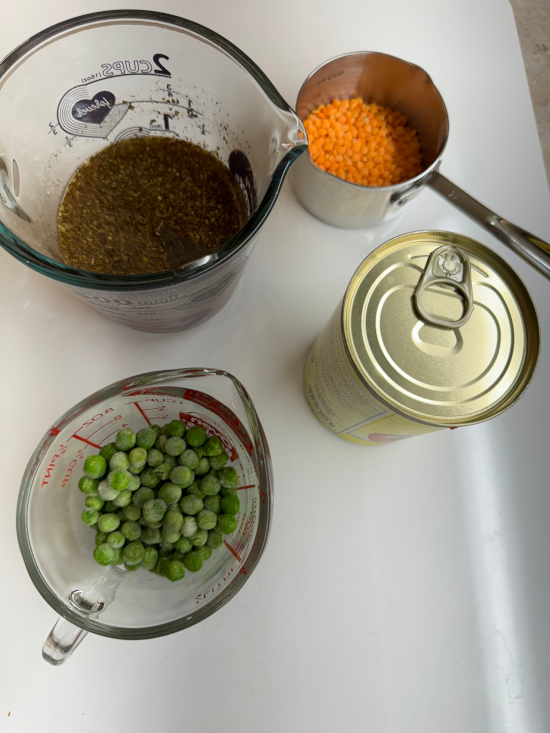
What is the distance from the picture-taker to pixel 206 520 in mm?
493

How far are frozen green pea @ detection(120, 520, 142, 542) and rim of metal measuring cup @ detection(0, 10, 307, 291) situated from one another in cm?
25

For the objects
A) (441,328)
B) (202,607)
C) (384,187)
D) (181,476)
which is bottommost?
(202,607)

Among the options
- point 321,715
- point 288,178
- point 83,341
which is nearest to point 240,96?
point 288,178

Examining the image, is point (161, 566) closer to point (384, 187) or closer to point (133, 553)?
point (133, 553)

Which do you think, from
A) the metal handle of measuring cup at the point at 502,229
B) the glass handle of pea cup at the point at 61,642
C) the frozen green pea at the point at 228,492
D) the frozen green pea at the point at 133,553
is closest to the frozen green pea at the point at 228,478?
the frozen green pea at the point at 228,492

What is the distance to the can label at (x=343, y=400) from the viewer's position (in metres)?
0.48

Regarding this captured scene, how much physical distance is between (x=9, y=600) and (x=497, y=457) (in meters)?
0.68

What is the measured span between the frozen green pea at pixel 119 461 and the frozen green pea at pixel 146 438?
0.07 ft

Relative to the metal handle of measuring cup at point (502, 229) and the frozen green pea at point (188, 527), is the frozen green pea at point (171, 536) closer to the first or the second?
the frozen green pea at point (188, 527)

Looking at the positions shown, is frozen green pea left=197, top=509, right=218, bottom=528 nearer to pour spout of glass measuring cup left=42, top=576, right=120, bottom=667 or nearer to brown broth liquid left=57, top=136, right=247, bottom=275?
pour spout of glass measuring cup left=42, top=576, right=120, bottom=667

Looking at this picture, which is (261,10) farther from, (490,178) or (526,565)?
(526,565)

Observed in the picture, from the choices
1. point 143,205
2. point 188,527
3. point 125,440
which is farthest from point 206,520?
point 143,205

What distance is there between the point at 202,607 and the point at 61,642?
0.15 m

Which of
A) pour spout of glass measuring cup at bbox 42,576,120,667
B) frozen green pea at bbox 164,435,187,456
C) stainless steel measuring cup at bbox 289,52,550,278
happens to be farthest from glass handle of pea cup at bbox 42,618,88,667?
stainless steel measuring cup at bbox 289,52,550,278
